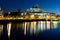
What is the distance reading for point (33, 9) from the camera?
421 feet

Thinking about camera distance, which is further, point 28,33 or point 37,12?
point 37,12

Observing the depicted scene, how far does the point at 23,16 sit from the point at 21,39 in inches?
2810

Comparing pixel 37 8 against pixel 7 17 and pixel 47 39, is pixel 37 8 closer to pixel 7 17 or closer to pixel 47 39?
pixel 7 17

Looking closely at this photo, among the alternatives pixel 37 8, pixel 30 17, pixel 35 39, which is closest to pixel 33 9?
pixel 37 8

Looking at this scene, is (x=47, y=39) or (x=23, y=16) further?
(x=23, y=16)

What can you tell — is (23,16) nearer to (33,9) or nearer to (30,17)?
(30,17)

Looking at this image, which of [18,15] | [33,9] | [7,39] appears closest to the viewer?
[7,39]

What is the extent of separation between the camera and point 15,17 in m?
89.6

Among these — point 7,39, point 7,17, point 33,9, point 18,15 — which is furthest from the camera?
point 33,9

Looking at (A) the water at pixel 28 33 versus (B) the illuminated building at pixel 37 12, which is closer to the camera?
(A) the water at pixel 28 33

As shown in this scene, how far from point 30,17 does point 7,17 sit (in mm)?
12992

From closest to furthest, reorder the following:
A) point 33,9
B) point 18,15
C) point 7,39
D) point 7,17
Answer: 1. point 7,39
2. point 7,17
3. point 18,15
4. point 33,9

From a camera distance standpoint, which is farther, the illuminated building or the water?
the illuminated building

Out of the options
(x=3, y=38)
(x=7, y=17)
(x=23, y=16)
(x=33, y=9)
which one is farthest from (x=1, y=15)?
(x=3, y=38)
